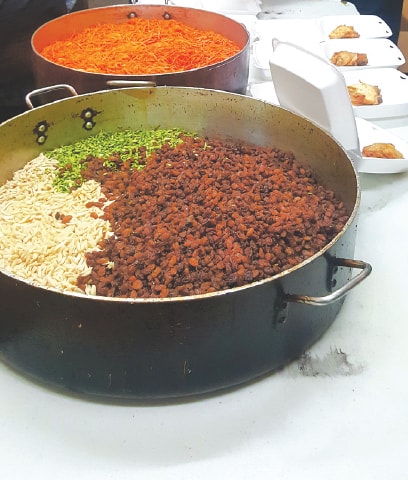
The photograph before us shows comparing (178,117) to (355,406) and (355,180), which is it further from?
(355,406)

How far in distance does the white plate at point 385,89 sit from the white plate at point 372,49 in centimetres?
10

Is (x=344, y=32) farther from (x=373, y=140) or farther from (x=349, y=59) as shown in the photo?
(x=373, y=140)

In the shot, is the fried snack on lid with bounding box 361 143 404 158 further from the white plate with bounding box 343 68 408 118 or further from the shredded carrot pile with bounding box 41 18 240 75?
the shredded carrot pile with bounding box 41 18 240 75

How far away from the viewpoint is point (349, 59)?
219cm

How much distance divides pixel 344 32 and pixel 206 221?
1.60m

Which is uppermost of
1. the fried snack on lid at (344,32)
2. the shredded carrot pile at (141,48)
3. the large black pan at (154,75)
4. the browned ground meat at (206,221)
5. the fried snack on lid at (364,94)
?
the large black pan at (154,75)

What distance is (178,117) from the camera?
1.66 m

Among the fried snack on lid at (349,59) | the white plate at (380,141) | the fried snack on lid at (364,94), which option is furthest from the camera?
the fried snack on lid at (349,59)

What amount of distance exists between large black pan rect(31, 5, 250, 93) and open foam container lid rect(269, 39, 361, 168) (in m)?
0.16

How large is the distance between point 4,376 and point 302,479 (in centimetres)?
58

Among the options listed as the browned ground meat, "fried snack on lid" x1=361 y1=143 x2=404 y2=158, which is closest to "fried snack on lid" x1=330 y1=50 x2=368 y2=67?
"fried snack on lid" x1=361 y1=143 x2=404 y2=158

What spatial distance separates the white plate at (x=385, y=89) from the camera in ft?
6.23

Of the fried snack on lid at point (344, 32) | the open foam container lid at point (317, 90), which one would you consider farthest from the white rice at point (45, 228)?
the fried snack on lid at point (344, 32)

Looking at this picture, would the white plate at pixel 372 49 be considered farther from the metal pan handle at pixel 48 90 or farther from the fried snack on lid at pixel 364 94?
the metal pan handle at pixel 48 90
